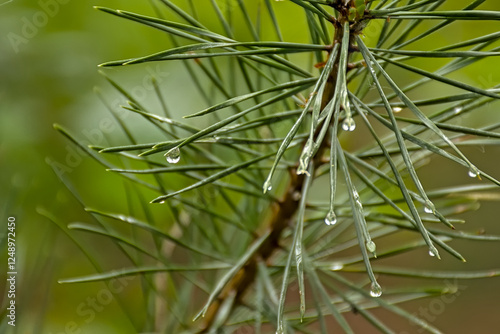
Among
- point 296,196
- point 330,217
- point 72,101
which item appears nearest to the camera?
point 330,217

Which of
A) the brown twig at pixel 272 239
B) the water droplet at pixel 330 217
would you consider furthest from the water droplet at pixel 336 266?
the water droplet at pixel 330 217

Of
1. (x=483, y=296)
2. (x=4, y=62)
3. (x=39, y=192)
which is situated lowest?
(x=483, y=296)

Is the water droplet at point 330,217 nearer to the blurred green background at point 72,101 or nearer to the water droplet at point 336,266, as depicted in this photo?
the water droplet at point 336,266

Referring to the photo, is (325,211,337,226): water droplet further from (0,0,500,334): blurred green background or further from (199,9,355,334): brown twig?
(0,0,500,334): blurred green background

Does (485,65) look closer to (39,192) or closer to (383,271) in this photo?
(383,271)

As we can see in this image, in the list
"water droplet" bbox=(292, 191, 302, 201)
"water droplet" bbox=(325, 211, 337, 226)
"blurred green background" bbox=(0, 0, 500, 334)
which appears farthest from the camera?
"blurred green background" bbox=(0, 0, 500, 334)

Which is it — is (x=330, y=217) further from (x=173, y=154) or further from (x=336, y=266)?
(x=336, y=266)

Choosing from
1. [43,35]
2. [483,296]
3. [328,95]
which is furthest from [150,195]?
[483,296]

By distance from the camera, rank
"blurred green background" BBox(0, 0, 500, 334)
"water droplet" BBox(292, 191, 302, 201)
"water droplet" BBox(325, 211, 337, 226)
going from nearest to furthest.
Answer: "water droplet" BBox(325, 211, 337, 226) < "water droplet" BBox(292, 191, 302, 201) < "blurred green background" BBox(0, 0, 500, 334)

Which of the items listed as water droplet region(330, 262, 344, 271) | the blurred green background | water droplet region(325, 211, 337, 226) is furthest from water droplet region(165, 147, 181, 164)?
the blurred green background

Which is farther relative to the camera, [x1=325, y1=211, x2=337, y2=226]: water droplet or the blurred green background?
the blurred green background

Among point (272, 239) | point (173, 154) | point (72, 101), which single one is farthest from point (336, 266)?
point (72, 101)
